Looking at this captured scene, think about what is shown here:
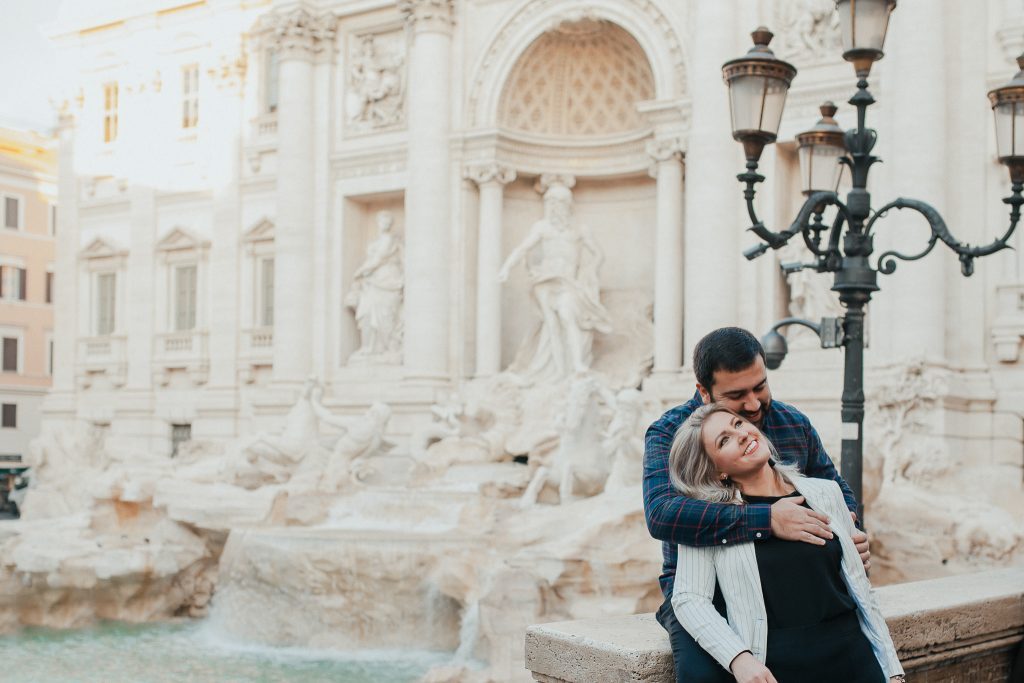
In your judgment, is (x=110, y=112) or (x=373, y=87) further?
(x=110, y=112)

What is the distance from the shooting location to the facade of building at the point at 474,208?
14.7 metres

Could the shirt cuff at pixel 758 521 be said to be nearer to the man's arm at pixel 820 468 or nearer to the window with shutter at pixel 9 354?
the man's arm at pixel 820 468

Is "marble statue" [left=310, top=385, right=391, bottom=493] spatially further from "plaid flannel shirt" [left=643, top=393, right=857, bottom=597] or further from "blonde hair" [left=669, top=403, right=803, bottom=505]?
"blonde hair" [left=669, top=403, right=803, bottom=505]

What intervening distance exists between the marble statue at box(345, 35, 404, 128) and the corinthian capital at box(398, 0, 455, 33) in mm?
1147

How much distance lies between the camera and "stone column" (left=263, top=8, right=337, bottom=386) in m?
20.3

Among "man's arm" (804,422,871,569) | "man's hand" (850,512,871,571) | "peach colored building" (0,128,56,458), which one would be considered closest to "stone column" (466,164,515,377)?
"man's arm" (804,422,871,569)

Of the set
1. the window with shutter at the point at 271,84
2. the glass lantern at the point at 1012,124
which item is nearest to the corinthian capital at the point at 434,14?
the window with shutter at the point at 271,84

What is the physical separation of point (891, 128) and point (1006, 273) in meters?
2.28

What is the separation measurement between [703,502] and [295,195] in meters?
18.2

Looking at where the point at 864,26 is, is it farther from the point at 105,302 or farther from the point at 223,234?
the point at 105,302

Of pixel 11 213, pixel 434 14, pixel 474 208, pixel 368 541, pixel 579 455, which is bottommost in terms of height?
pixel 368 541

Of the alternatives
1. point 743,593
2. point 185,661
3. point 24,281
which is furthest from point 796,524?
point 24,281

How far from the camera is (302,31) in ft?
67.2

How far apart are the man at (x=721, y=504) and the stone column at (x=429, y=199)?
50.2 feet
